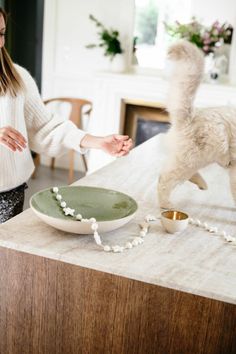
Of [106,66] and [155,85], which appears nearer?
[155,85]

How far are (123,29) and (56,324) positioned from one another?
3.66 meters

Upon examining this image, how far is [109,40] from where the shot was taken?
4.40 metres

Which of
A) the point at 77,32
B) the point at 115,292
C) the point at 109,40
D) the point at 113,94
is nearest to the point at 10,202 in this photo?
the point at 115,292

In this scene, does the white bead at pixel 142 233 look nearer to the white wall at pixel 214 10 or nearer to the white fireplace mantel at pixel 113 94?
the white fireplace mantel at pixel 113 94

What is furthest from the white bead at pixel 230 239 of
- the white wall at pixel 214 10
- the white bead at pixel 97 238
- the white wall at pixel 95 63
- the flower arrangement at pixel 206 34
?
the white wall at pixel 214 10

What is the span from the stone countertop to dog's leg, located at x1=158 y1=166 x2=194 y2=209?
4cm

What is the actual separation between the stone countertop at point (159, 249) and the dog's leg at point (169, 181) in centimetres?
4

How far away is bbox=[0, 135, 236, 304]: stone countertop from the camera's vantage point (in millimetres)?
1124

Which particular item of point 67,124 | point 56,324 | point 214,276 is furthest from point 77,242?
point 67,124

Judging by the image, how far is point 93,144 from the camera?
177 centimetres

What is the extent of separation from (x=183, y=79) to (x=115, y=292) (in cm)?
63

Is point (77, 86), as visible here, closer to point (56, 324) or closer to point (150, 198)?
point (150, 198)

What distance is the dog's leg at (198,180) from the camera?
5.64 ft

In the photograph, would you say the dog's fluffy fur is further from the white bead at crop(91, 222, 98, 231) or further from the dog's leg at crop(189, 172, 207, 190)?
the white bead at crop(91, 222, 98, 231)
